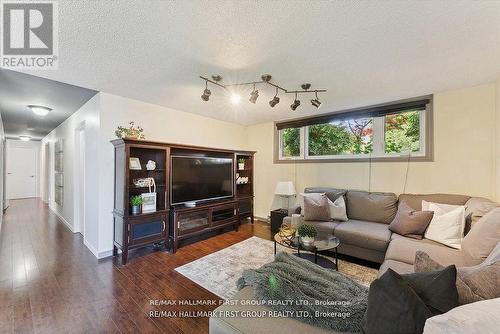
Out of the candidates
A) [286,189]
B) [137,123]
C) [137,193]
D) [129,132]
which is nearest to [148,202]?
[137,193]

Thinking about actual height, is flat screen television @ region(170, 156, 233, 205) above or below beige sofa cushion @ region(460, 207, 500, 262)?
above

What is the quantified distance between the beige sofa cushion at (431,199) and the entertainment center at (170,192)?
9.31ft

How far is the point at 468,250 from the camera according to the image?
6.12 feet

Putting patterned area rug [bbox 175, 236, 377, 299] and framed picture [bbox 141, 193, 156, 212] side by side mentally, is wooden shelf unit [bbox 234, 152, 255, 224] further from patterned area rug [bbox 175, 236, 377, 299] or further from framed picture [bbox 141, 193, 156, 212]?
framed picture [bbox 141, 193, 156, 212]

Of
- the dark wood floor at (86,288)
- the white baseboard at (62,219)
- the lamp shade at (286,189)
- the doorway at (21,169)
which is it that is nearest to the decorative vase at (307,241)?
the dark wood floor at (86,288)

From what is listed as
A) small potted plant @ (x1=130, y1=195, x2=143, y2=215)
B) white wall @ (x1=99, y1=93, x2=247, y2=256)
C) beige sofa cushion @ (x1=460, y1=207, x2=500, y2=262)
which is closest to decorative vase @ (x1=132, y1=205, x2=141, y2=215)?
small potted plant @ (x1=130, y1=195, x2=143, y2=215)

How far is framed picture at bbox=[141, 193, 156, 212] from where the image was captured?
304 centimetres

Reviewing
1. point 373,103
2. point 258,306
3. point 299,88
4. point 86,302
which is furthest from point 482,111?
point 86,302

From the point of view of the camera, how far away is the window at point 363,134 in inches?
127

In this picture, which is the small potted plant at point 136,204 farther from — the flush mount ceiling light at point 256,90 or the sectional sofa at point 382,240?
the sectional sofa at point 382,240

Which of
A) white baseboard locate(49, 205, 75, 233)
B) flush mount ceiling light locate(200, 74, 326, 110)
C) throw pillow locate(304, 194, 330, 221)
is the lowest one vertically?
white baseboard locate(49, 205, 75, 233)

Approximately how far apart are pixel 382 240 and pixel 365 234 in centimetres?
19

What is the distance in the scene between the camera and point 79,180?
153 inches

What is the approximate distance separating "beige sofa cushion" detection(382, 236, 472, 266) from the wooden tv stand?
2613 mm
